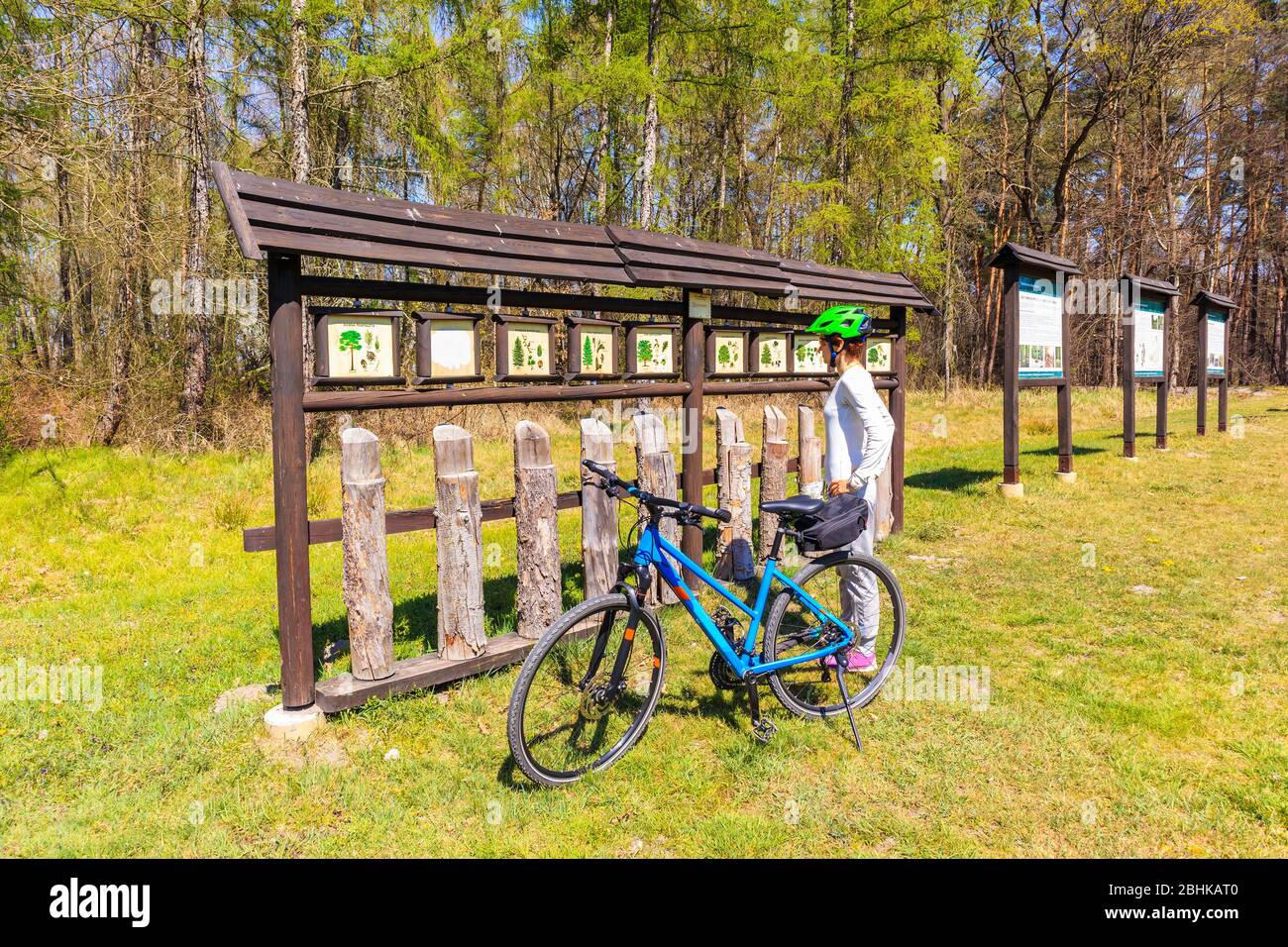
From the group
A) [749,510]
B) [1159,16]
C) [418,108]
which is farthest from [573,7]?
[749,510]

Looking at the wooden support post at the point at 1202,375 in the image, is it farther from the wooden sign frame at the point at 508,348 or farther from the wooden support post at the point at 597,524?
the wooden sign frame at the point at 508,348

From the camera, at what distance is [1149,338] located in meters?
13.1

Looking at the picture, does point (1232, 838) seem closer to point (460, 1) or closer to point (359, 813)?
point (359, 813)

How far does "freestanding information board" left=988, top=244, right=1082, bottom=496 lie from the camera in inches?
369

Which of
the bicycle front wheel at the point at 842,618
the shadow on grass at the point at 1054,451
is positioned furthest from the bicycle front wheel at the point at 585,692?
the shadow on grass at the point at 1054,451

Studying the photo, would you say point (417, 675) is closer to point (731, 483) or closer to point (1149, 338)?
point (731, 483)

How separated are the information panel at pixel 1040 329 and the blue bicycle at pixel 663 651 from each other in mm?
6851

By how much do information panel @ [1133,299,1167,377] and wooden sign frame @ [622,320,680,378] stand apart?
35.1 ft

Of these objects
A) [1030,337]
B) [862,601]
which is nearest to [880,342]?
[1030,337]

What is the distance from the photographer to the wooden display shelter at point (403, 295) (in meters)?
3.65

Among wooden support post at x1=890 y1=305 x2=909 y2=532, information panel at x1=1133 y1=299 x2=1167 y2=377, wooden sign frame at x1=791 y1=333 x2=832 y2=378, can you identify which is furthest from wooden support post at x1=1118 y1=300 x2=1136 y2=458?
wooden sign frame at x1=791 y1=333 x2=832 y2=378

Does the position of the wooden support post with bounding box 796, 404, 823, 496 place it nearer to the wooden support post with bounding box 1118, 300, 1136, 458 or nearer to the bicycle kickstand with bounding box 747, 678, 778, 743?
the bicycle kickstand with bounding box 747, 678, 778, 743

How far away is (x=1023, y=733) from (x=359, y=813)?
3346 millimetres

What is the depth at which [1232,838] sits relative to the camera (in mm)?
2924
